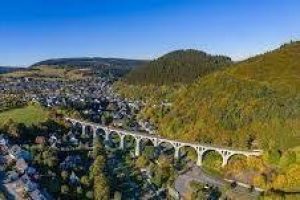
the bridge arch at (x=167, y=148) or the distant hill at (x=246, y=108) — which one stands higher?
the distant hill at (x=246, y=108)

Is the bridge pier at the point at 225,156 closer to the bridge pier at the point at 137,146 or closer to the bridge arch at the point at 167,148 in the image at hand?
the bridge arch at the point at 167,148

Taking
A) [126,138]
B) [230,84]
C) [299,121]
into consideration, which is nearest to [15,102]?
[126,138]

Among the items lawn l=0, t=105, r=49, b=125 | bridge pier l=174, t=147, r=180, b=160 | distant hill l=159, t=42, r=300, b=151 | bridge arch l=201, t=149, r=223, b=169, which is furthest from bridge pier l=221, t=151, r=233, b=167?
lawn l=0, t=105, r=49, b=125

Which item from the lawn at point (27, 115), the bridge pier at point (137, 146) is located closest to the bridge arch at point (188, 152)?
the bridge pier at point (137, 146)

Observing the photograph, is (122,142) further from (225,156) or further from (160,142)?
(225,156)

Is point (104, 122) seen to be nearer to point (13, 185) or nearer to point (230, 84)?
point (230, 84)
